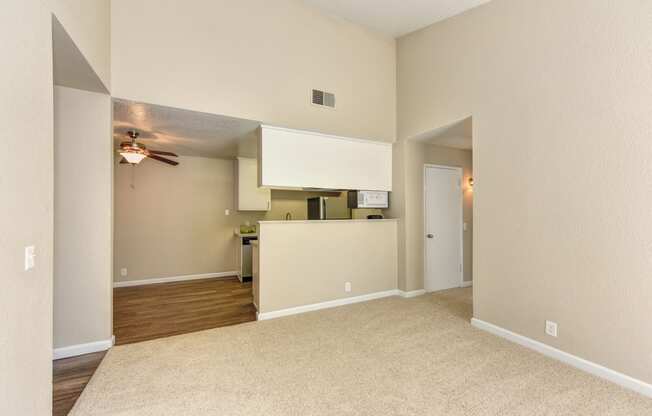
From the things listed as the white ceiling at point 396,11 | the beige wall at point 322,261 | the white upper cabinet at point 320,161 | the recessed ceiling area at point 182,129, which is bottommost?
the beige wall at point 322,261

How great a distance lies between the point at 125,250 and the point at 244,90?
3.94 metres

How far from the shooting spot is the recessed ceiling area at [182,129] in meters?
3.36

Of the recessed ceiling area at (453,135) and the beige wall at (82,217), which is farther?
the recessed ceiling area at (453,135)

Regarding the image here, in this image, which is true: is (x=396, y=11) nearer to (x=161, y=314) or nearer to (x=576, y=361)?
(x=576, y=361)

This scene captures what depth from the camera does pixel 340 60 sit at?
4.27 m

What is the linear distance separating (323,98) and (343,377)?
3.45 metres

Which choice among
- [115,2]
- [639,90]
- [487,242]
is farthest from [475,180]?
[115,2]

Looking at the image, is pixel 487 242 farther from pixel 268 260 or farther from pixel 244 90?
pixel 244 90

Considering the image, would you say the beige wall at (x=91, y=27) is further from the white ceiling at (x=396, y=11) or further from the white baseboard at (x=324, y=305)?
the white baseboard at (x=324, y=305)

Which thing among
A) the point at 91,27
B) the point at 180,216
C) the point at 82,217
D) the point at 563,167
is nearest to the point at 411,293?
the point at 563,167

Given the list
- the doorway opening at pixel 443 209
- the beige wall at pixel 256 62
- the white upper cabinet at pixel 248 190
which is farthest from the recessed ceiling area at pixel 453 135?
the white upper cabinet at pixel 248 190

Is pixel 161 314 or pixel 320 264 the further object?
pixel 320 264
